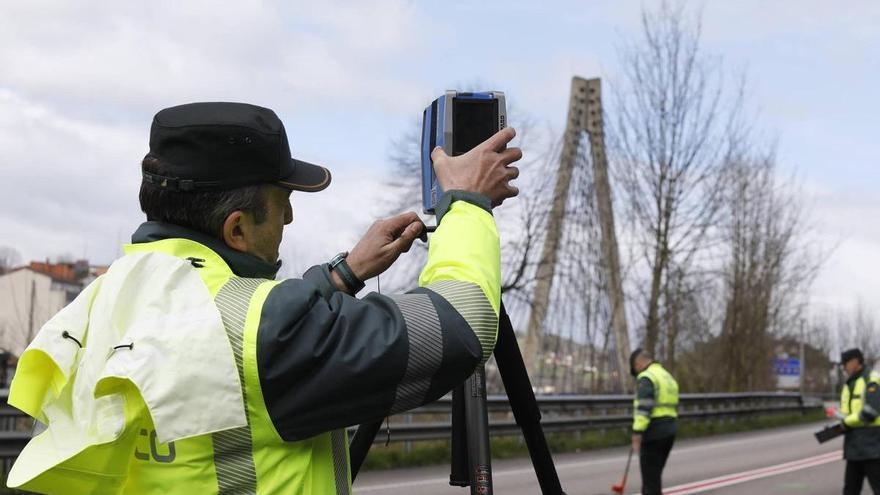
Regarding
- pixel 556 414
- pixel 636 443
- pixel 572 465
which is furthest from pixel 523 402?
pixel 556 414

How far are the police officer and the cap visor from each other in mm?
23

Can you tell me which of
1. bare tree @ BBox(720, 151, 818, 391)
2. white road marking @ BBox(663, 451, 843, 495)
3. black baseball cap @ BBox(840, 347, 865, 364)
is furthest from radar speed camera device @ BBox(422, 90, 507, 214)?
bare tree @ BBox(720, 151, 818, 391)

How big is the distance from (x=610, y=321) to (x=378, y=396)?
25148 millimetres

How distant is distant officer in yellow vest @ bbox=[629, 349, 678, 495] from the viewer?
11.5m

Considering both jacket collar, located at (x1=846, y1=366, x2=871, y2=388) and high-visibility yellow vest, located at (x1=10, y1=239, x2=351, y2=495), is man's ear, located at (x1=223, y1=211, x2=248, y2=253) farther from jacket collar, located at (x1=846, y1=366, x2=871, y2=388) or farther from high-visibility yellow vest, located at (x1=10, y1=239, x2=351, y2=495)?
jacket collar, located at (x1=846, y1=366, x2=871, y2=388)

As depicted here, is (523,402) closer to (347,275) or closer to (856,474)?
(347,275)

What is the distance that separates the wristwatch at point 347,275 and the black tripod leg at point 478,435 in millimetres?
410

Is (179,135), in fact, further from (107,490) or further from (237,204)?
(107,490)

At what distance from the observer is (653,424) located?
11.6 metres

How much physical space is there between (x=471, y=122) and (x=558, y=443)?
17.1 metres

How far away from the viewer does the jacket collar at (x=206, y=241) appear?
213cm

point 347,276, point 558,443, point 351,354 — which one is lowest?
point 558,443

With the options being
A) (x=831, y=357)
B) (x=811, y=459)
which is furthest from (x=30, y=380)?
(x=831, y=357)

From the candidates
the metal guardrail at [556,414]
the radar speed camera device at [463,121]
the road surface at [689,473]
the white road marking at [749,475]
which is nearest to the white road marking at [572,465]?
the road surface at [689,473]
